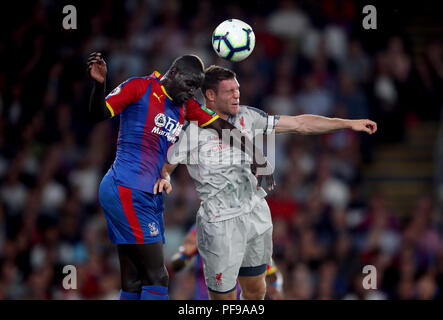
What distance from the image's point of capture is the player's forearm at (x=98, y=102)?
520 centimetres

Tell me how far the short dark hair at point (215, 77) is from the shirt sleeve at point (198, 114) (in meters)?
0.30

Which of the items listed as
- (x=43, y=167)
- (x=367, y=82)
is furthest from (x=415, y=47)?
(x=43, y=167)

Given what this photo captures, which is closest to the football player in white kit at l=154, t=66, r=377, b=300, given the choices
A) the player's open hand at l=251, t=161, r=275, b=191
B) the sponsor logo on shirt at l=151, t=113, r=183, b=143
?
the player's open hand at l=251, t=161, r=275, b=191

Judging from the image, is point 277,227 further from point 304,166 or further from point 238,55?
point 238,55

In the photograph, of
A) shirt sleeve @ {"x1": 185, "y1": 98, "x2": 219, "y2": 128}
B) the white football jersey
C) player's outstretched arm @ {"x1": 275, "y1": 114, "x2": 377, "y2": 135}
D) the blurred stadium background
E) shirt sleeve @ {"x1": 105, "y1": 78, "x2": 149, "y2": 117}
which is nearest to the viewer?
shirt sleeve @ {"x1": 105, "y1": 78, "x2": 149, "y2": 117}

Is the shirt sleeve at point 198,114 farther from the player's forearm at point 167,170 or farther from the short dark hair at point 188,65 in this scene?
the player's forearm at point 167,170

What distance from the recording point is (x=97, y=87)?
5.20 meters

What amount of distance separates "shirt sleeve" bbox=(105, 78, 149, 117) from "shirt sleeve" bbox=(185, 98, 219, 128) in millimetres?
436

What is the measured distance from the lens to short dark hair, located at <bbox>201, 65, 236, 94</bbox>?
6004mm

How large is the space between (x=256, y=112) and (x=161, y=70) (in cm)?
461

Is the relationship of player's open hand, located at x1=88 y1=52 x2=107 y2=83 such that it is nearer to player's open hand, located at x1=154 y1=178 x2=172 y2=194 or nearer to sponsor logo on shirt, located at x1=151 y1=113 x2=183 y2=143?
sponsor logo on shirt, located at x1=151 y1=113 x2=183 y2=143

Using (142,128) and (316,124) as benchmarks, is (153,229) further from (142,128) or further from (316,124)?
(316,124)

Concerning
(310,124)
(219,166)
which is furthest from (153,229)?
(310,124)

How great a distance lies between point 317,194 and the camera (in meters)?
10.1
